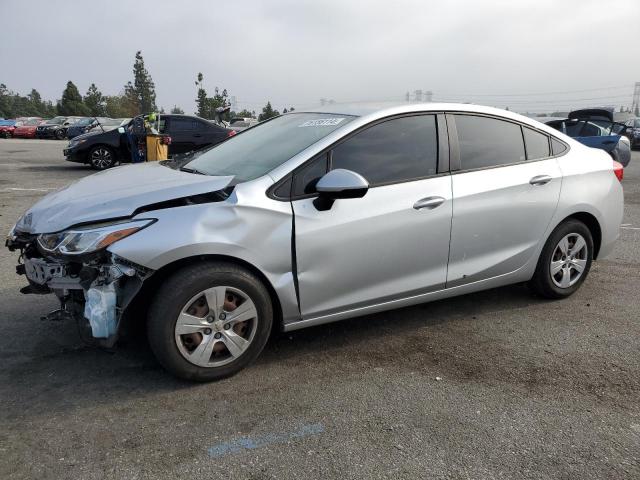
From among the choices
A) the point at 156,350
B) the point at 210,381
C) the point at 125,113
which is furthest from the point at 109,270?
the point at 125,113

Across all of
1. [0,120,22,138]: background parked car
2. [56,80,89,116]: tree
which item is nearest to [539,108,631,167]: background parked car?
[0,120,22,138]: background parked car

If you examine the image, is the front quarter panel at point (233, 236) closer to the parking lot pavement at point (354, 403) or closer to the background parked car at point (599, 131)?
the parking lot pavement at point (354, 403)

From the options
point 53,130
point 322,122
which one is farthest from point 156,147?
point 53,130

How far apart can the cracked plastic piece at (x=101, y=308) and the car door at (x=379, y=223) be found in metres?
1.05

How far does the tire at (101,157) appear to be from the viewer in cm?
1330

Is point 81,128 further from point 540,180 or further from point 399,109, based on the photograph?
point 540,180

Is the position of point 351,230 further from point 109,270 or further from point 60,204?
point 60,204

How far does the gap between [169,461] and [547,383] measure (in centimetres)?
217

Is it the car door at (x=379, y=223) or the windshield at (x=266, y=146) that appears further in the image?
the windshield at (x=266, y=146)

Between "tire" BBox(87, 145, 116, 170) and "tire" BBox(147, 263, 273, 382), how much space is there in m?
11.7

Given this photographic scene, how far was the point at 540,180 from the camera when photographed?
4.04 m

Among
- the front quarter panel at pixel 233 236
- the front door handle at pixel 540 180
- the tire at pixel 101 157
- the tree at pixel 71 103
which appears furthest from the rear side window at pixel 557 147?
the tree at pixel 71 103

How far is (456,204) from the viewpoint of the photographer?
11.8ft

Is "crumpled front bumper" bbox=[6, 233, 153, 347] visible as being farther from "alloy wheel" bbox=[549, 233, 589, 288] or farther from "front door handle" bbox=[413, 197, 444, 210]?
"alloy wheel" bbox=[549, 233, 589, 288]
